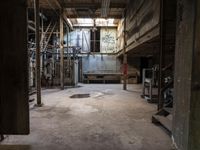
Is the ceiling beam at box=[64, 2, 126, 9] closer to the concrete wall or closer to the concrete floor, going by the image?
the concrete floor

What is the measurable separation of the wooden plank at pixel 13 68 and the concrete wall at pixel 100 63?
10.5 metres

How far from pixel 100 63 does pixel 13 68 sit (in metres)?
10.6

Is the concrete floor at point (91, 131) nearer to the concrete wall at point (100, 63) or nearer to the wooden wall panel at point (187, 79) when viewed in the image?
the wooden wall panel at point (187, 79)

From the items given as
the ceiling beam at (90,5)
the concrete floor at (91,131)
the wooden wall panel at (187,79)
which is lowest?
the concrete floor at (91,131)

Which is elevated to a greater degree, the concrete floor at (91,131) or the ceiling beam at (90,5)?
the ceiling beam at (90,5)

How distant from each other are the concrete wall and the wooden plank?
10471 mm

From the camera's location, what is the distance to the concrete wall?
12953 mm

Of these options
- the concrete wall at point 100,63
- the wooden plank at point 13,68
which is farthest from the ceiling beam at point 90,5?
the wooden plank at point 13,68

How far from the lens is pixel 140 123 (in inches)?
150

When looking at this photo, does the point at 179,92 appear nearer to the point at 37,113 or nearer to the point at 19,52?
the point at 19,52

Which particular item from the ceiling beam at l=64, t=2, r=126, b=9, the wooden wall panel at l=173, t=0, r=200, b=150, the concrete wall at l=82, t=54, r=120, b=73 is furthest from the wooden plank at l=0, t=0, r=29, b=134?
the concrete wall at l=82, t=54, r=120, b=73

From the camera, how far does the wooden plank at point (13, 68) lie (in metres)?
2.38

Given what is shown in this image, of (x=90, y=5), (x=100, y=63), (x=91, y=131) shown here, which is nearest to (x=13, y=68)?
(x=91, y=131)

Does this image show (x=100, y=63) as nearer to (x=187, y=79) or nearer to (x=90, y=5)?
(x=90, y=5)
